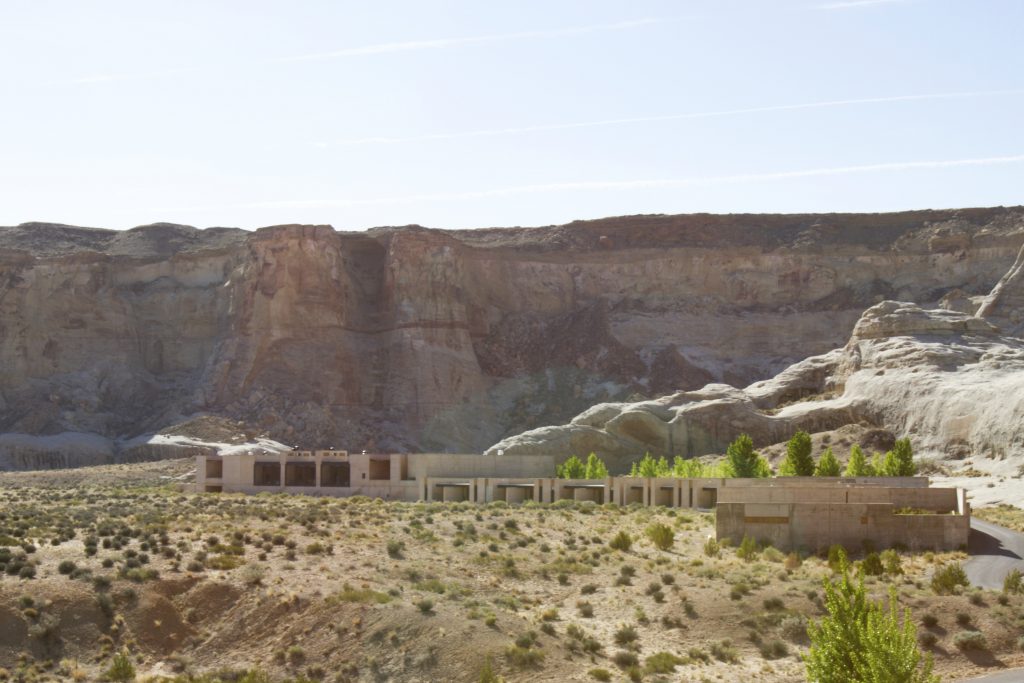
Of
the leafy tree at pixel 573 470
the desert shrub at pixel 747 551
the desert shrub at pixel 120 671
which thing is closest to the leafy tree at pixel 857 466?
the leafy tree at pixel 573 470

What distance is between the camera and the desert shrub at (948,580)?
3856 cm

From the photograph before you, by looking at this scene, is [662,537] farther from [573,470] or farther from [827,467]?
[573,470]

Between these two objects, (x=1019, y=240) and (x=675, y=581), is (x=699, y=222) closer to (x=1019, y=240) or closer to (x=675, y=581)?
(x=1019, y=240)

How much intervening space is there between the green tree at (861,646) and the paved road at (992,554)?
1271cm

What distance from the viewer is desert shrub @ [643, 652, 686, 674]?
114ft

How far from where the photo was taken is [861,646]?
2752 cm

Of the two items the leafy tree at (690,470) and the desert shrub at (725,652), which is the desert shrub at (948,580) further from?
the leafy tree at (690,470)

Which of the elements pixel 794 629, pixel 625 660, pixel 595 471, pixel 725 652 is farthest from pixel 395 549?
pixel 595 471

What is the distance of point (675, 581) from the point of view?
137 feet

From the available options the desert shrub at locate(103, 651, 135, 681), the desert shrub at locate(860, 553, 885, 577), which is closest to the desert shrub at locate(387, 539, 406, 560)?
the desert shrub at locate(103, 651, 135, 681)

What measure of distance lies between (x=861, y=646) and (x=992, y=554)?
18.5 meters

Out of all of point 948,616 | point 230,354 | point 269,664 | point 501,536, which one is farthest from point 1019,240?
point 269,664

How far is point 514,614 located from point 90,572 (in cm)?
1136

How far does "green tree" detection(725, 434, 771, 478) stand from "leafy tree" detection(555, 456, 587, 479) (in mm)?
8182
